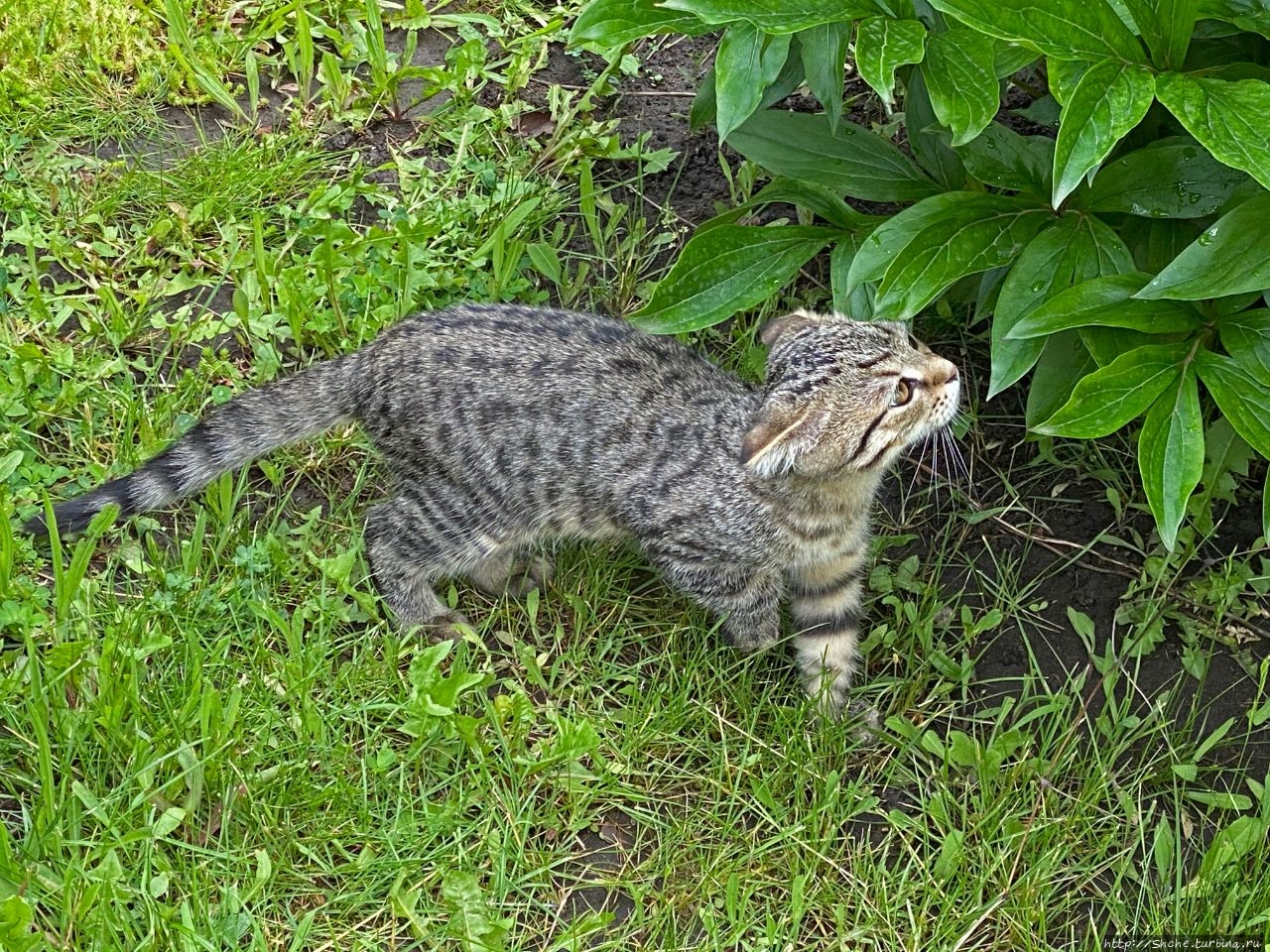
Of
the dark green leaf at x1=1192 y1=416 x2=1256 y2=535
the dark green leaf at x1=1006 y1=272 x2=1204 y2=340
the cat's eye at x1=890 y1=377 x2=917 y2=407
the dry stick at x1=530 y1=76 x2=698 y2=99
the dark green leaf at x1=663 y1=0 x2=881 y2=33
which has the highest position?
the dark green leaf at x1=663 y1=0 x2=881 y2=33

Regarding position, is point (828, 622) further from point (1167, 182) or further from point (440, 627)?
point (1167, 182)

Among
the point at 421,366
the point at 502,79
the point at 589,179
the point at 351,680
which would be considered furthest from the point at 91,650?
the point at 502,79

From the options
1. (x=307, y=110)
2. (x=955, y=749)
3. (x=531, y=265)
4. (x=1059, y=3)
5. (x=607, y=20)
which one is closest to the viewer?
(x=1059, y=3)

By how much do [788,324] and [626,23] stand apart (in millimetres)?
1192

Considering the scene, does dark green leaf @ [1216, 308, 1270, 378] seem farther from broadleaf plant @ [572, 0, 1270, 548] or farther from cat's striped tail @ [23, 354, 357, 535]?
cat's striped tail @ [23, 354, 357, 535]

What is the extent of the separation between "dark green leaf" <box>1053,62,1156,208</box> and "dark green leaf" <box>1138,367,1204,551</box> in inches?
30.5

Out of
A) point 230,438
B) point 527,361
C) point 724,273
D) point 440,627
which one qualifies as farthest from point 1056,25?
point 230,438

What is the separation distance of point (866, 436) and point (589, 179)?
1.90 m

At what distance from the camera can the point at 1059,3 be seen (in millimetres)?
3309

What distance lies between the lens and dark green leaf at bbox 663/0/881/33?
3.42 metres

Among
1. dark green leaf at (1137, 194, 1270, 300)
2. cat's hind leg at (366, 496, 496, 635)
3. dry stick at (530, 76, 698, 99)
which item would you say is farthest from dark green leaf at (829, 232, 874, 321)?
dry stick at (530, 76, 698, 99)

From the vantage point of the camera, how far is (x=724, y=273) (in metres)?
4.48

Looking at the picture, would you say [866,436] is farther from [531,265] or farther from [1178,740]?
[531,265]

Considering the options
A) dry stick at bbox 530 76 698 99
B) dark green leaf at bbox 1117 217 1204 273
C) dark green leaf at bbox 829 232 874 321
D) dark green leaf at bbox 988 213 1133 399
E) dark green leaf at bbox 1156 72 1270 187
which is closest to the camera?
dark green leaf at bbox 1156 72 1270 187
